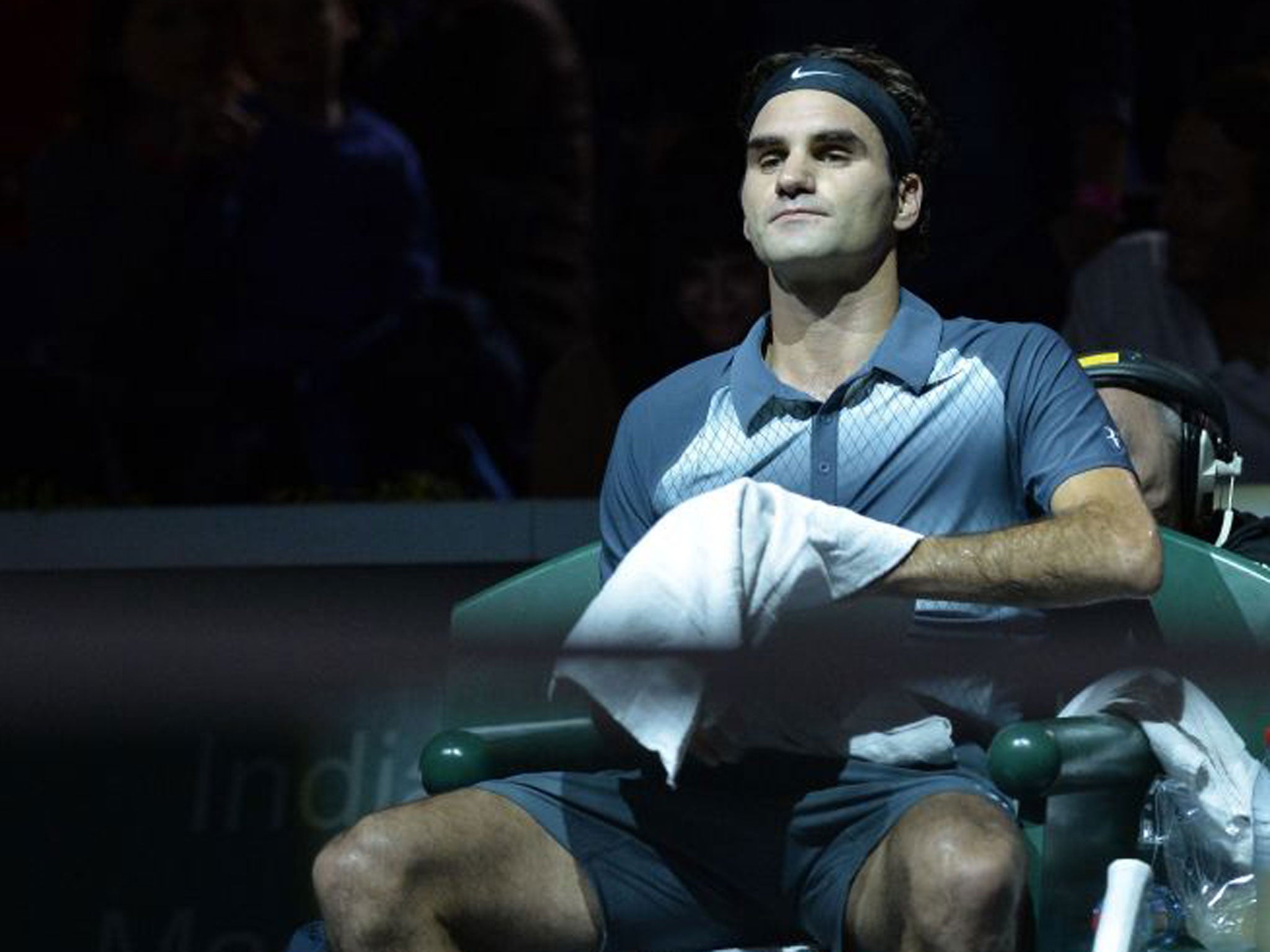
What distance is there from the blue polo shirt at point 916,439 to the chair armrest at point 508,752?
0.80ft

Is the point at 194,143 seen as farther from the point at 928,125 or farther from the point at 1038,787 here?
the point at 1038,787

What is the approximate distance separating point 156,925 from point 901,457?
1.81 meters

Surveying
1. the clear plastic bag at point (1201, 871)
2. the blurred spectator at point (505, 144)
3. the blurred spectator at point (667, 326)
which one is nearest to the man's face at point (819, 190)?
the clear plastic bag at point (1201, 871)

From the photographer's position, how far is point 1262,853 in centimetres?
312

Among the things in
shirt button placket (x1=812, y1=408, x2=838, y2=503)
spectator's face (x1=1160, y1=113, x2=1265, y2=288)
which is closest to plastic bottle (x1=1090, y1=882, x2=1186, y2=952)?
shirt button placket (x1=812, y1=408, x2=838, y2=503)

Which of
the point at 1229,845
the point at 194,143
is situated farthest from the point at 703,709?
the point at 194,143

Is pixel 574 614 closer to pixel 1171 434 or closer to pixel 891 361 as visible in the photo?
pixel 891 361

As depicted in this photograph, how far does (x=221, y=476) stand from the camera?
5258 mm

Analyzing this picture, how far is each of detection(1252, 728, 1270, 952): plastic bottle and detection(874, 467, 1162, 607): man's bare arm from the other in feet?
1.03

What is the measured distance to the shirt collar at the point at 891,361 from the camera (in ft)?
10.6

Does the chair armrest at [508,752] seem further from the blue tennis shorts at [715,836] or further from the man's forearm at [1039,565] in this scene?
the man's forearm at [1039,565]

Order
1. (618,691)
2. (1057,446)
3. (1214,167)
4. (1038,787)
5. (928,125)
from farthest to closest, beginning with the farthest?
(1214,167) → (928,125) → (1057,446) → (1038,787) → (618,691)

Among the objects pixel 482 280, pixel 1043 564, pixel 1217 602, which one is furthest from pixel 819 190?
pixel 482 280

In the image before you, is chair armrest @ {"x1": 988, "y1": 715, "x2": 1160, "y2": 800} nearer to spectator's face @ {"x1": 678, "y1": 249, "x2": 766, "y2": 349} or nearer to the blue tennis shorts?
the blue tennis shorts
